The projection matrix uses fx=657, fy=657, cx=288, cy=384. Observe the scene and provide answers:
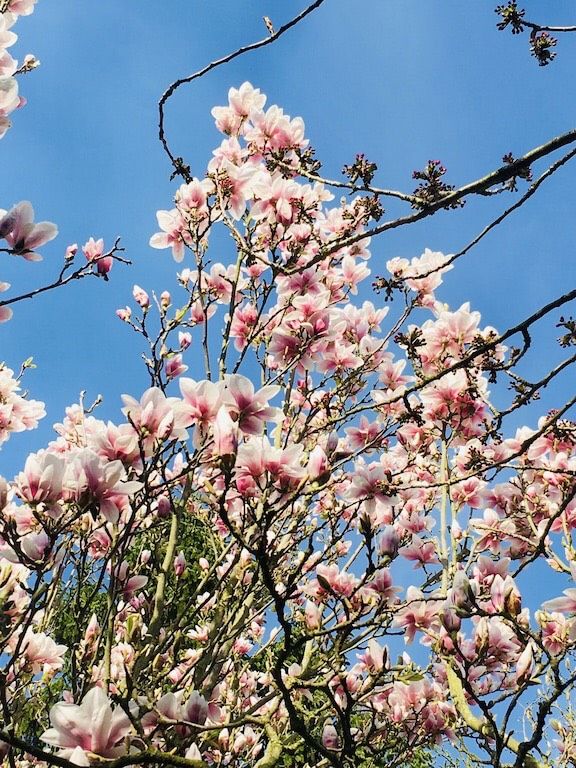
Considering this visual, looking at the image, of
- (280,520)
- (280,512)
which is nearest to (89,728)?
(280,512)

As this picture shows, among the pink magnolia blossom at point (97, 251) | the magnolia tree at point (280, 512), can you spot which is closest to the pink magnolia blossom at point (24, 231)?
the magnolia tree at point (280, 512)

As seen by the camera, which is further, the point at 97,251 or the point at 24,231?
the point at 97,251

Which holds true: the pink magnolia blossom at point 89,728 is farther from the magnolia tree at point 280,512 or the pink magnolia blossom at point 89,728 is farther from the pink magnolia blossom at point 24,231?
the pink magnolia blossom at point 24,231

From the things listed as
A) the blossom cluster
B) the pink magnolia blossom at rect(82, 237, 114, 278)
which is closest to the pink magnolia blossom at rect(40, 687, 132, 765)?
the blossom cluster

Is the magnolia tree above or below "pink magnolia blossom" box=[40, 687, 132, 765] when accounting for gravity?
above

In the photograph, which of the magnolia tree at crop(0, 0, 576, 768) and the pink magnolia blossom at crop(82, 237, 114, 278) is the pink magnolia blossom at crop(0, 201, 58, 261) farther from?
the pink magnolia blossom at crop(82, 237, 114, 278)

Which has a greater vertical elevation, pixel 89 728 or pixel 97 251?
pixel 97 251

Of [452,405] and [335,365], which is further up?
[335,365]

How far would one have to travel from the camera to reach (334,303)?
4012 millimetres

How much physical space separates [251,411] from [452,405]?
164 cm

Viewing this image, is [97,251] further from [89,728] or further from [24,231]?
[89,728]

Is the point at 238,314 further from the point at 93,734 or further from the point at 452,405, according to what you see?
the point at 93,734

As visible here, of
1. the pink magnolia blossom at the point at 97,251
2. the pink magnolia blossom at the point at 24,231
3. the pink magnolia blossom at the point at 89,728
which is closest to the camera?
the pink magnolia blossom at the point at 89,728

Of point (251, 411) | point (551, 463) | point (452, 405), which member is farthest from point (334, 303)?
point (251, 411)
